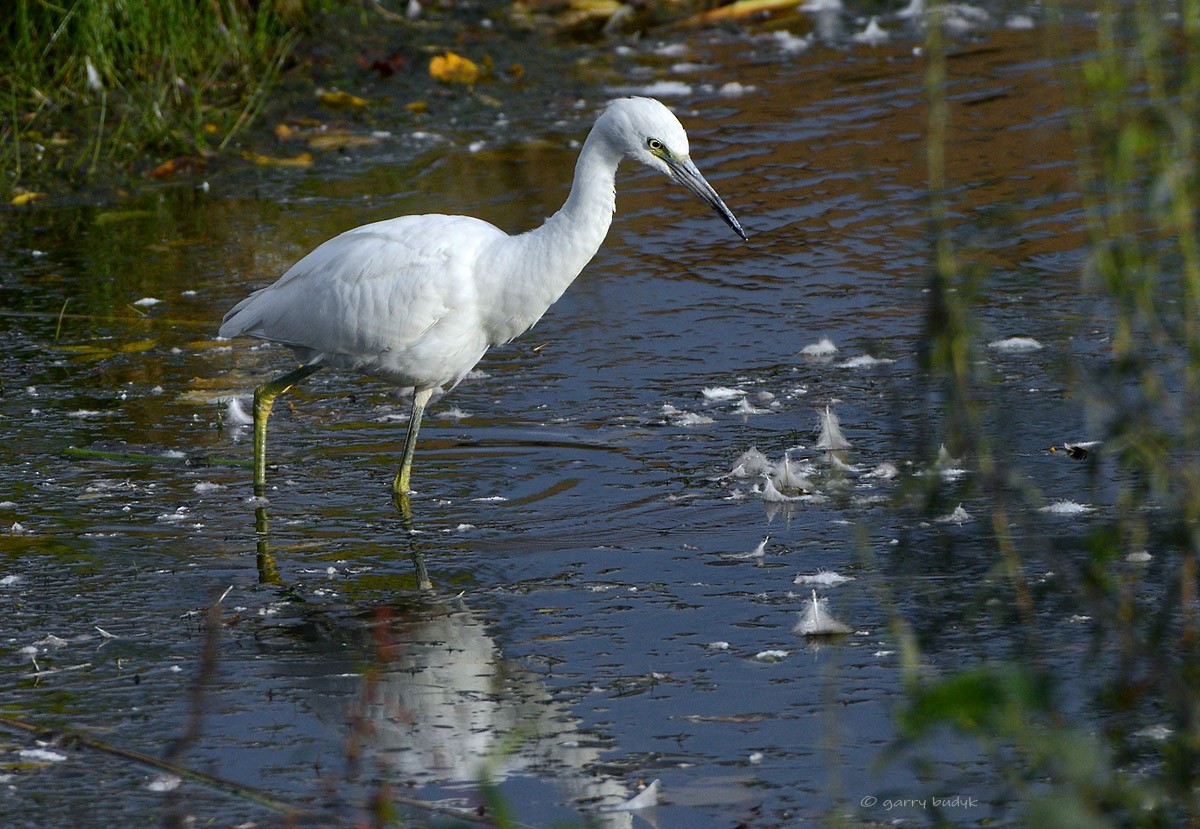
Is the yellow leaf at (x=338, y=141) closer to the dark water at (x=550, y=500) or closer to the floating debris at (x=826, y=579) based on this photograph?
the dark water at (x=550, y=500)

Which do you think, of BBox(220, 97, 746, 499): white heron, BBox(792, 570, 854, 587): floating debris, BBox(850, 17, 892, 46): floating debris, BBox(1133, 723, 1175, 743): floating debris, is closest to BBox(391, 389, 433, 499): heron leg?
Result: BBox(220, 97, 746, 499): white heron

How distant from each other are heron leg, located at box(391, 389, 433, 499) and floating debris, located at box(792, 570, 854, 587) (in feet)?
4.74

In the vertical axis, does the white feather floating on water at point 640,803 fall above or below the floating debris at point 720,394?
below

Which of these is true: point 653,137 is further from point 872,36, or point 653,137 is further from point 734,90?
point 872,36

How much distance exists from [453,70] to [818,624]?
6.72 m

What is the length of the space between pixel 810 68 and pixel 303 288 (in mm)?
5268

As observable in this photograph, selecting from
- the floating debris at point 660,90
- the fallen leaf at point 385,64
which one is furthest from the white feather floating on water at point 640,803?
the fallen leaf at point 385,64

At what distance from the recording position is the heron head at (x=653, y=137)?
5012 mm

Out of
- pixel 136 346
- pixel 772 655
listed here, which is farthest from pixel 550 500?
pixel 136 346

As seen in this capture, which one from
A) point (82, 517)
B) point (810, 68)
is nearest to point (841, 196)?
point (810, 68)

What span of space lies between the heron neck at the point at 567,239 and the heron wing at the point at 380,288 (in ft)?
0.45

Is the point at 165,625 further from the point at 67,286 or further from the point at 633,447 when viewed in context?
the point at 67,286

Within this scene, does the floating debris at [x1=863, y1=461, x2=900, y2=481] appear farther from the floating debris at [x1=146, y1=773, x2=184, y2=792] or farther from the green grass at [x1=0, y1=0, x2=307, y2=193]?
the green grass at [x1=0, y1=0, x2=307, y2=193]

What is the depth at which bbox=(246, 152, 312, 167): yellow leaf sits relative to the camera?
8820 millimetres
